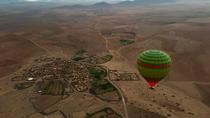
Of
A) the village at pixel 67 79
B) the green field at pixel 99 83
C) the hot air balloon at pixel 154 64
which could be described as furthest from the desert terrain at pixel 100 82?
the hot air balloon at pixel 154 64

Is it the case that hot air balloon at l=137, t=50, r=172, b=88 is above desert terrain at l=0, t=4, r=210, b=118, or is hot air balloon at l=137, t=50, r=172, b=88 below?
above

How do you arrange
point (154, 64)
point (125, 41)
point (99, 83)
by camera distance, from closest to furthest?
point (154, 64), point (99, 83), point (125, 41)

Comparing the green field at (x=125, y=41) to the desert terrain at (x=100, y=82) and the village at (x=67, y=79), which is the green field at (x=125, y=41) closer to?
the desert terrain at (x=100, y=82)

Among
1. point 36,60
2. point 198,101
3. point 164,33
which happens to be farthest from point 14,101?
point 164,33

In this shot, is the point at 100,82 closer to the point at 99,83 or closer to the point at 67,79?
the point at 99,83

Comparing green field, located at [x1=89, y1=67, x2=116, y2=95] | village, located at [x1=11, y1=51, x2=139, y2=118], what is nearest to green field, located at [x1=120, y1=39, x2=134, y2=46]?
village, located at [x1=11, y1=51, x2=139, y2=118]

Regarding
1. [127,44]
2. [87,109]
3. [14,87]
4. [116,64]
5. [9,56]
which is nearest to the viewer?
[87,109]

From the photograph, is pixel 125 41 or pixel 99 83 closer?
pixel 99 83

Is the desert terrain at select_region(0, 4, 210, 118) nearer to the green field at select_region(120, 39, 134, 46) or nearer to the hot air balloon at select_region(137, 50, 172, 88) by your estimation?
the green field at select_region(120, 39, 134, 46)

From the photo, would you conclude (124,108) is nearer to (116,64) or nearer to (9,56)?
(116,64)

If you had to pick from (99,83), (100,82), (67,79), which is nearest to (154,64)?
(99,83)

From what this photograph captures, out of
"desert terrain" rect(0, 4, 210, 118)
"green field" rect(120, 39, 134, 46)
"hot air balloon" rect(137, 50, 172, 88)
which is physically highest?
"hot air balloon" rect(137, 50, 172, 88)
